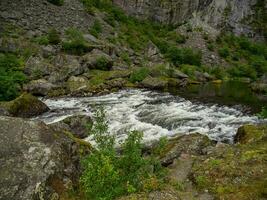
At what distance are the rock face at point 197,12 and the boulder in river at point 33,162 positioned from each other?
91.5 m

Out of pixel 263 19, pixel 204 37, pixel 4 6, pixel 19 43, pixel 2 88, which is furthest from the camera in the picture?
pixel 263 19

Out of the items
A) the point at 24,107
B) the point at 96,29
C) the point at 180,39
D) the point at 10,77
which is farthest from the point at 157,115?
the point at 180,39

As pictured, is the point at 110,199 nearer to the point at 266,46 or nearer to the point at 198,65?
the point at 198,65

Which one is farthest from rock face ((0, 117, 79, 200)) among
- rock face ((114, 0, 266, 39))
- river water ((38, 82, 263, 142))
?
rock face ((114, 0, 266, 39))

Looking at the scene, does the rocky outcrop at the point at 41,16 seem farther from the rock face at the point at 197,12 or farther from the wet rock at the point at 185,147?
the wet rock at the point at 185,147

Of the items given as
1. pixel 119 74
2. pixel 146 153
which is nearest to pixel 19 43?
pixel 119 74

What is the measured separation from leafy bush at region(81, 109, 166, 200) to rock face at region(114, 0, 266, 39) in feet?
303

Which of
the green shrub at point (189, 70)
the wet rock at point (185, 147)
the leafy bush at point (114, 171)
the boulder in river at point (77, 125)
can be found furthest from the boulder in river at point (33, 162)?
the green shrub at point (189, 70)

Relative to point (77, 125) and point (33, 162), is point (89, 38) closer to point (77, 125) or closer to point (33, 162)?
point (77, 125)

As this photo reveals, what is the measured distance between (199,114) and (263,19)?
9734 centimetres

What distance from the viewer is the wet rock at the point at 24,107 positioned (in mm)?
29359

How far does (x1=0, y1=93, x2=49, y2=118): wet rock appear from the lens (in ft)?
96.3

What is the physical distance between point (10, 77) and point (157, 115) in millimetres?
17946

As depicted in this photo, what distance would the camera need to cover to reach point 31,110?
30.6 m
